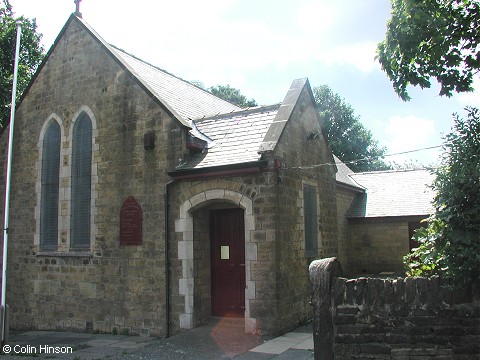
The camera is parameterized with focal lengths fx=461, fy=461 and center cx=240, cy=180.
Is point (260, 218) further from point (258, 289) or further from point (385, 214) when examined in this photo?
point (385, 214)

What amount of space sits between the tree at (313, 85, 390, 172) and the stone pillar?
3294 cm

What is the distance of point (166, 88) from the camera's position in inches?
543

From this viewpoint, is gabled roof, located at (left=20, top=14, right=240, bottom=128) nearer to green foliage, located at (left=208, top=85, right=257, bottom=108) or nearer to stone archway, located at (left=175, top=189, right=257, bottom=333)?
stone archway, located at (left=175, top=189, right=257, bottom=333)

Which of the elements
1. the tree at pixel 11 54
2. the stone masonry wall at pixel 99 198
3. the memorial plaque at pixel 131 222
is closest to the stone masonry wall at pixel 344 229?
the stone masonry wall at pixel 99 198

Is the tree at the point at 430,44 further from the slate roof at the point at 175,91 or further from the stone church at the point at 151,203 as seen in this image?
the slate roof at the point at 175,91

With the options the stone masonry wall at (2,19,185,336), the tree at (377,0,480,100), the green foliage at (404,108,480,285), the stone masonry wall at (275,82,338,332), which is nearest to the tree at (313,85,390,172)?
the stone masonry wall at (275,82,338,332)

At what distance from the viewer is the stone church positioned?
33.1 feet

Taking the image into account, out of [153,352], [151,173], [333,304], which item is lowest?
[153,352]

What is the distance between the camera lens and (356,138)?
3869 centimetres

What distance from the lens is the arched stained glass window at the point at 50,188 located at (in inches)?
514

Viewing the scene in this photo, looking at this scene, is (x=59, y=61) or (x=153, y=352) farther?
(x=59, y=61)

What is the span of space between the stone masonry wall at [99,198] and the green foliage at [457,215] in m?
6.39

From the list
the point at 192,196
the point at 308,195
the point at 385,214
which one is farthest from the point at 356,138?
the point at 192,196

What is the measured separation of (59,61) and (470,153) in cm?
1181
